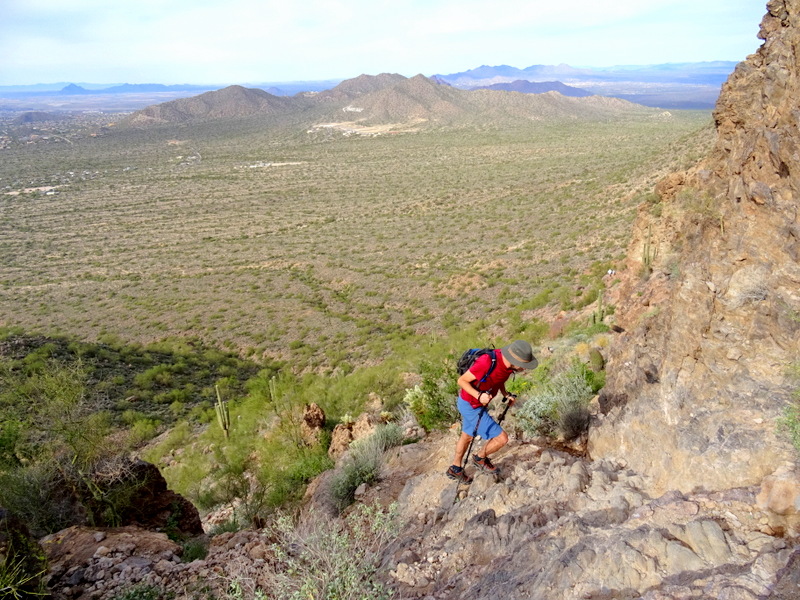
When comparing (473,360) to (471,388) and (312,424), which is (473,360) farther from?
(312,424)

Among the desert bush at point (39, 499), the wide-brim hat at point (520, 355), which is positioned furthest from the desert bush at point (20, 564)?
the wide-brim hat at point (520, 355)

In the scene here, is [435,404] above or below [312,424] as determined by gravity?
above

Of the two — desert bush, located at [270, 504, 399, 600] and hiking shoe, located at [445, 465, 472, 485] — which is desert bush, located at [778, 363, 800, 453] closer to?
hiking shoe, located at [445, 465, 472, 485]

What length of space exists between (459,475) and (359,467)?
4.90 feet

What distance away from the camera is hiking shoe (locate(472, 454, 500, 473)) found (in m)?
4.35

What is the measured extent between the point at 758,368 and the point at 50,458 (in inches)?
278

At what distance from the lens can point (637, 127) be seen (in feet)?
265

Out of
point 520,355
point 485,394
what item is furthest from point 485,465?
point 520,355

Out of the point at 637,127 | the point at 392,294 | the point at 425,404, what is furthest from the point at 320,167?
the point at 425,404

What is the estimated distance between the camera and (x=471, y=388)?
4.21m

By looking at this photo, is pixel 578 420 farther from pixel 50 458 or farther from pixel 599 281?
pixel 599 281

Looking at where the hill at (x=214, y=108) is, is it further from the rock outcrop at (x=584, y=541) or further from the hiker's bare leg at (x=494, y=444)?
the rock outcrop at (x=584, y=541)

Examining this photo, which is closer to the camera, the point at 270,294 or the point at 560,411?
the point at 560,411

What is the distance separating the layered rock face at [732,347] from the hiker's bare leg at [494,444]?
2.42 feet
